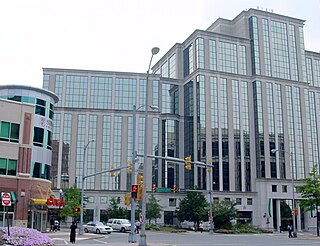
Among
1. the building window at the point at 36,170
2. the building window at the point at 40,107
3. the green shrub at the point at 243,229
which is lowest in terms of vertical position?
the green shrub at the point at 243,229

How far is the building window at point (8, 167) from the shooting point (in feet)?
138

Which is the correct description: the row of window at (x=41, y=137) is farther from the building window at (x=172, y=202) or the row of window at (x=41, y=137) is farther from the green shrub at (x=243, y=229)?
the building window at (x=172, y=202)

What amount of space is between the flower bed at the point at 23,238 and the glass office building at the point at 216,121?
226 ft

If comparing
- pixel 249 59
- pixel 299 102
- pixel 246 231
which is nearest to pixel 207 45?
pixel 249 59

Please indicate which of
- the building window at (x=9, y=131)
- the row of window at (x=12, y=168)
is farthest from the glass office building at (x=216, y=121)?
the building window at (x=9, y=131)

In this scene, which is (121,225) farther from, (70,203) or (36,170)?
(36,170)

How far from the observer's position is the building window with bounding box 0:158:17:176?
41938 millimetres

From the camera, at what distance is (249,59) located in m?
98.9

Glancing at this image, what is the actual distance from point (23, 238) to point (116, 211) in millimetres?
63571

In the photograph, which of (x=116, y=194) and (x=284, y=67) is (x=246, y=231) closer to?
(x=116, y=194)

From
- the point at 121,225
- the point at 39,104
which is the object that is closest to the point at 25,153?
the point at 39,104

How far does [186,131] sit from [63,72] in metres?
30.8

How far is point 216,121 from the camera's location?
93.2 meters

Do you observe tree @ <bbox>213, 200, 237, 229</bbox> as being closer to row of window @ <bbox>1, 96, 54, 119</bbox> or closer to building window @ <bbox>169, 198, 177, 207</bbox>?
building window @ <bbox>169, 198, 177, 207</bbox>
